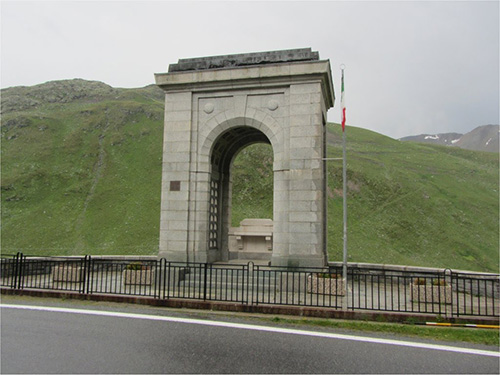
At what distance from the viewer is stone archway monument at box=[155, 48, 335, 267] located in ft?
45.3

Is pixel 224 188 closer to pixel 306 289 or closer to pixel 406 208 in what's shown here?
pixel 306 289

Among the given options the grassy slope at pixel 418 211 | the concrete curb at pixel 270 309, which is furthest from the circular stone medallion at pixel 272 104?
the grassy slope at pixel 418 211

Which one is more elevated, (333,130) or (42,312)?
(333,130)

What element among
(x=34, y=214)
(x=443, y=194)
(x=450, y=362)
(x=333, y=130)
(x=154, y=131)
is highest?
(x=333, y=130)

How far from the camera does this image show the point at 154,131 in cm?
5916

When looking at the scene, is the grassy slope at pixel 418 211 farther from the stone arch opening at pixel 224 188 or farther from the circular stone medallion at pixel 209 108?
the circular stone medallion at pixel 209 108

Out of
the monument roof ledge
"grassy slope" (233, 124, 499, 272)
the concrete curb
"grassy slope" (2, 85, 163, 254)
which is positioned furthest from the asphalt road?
"grassy slope" (2, 85, 163, 254)

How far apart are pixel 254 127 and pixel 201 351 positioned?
31.3 feet

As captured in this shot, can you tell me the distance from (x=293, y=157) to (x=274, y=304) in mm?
5616

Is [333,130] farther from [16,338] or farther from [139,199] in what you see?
[16,338]

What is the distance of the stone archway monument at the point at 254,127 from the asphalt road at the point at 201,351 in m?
5.72

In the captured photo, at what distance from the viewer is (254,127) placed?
14.8 meters

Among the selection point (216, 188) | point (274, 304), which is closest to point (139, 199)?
point (216, 188)

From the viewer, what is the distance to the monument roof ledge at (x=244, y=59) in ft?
47.0
